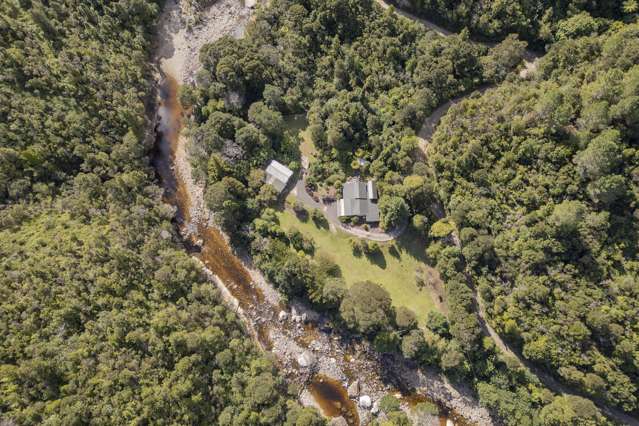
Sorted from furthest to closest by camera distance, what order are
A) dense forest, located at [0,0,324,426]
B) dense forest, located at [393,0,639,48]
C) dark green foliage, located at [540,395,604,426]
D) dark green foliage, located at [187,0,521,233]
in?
dark green foliage, located at [187,0,521,233]
dense forest, located at [393,0,639,48]
dark green foliage, located at [540,395,604,426]
dense forest, located at [0,0,324,426]

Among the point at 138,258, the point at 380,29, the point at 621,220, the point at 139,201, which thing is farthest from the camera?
the point at 380,29

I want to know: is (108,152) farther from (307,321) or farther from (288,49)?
(307,321)

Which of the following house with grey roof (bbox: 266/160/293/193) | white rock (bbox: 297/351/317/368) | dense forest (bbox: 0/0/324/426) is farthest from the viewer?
house with grey roof (bbox: 266/160/293/193)

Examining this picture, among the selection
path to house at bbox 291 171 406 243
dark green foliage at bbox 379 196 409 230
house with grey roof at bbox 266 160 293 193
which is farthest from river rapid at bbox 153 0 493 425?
dark green foliage at bbox 379 196 409 230

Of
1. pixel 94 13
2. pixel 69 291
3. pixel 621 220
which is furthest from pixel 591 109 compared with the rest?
pixel 94 13

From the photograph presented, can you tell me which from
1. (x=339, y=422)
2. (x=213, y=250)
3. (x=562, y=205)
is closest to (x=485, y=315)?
(x=562, y=205)

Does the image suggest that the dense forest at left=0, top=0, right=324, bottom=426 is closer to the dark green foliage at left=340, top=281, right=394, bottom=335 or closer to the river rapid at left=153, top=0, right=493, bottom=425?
the river rapid at left=153, top=0, right=493, bottom=425
